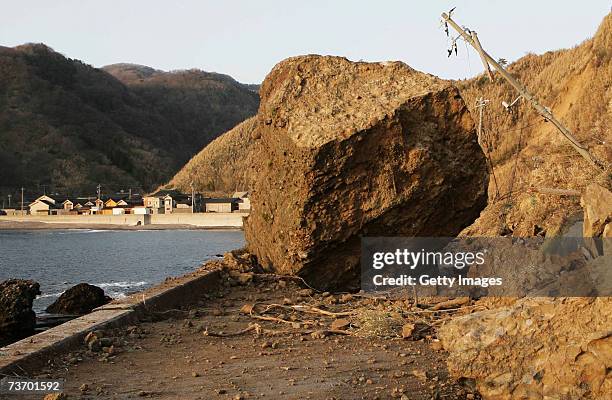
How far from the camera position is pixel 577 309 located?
4.06 meters

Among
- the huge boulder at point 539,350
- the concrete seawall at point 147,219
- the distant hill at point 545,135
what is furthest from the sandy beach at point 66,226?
the huge boulder at point 539,350

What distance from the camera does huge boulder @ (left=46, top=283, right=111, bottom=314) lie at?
14219 mm

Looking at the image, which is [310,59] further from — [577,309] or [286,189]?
[577,309]

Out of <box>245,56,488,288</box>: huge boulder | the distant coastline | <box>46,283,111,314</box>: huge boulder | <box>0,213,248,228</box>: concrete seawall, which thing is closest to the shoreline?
the distant coastline

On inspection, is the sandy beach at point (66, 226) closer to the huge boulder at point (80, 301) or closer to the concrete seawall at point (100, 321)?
the huge boulder at point (80, 301)

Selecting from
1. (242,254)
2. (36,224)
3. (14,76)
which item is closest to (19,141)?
(14,76)

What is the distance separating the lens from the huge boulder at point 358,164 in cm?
833

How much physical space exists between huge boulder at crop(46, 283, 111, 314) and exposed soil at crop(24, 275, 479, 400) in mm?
7505

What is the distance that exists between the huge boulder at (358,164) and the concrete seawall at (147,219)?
239 feet

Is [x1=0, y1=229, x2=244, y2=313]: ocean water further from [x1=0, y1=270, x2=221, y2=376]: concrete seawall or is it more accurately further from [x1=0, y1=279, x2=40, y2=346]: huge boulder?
[x1=0, y1=270, x2=221, y2=376]: concrete seawall

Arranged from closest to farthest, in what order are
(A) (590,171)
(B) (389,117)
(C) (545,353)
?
(C) (545,353) → (A) (590,171) → (B) (389,117)

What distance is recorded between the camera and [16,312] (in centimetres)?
1201

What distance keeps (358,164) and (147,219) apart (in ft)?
294

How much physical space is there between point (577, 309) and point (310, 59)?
615 centimetres
